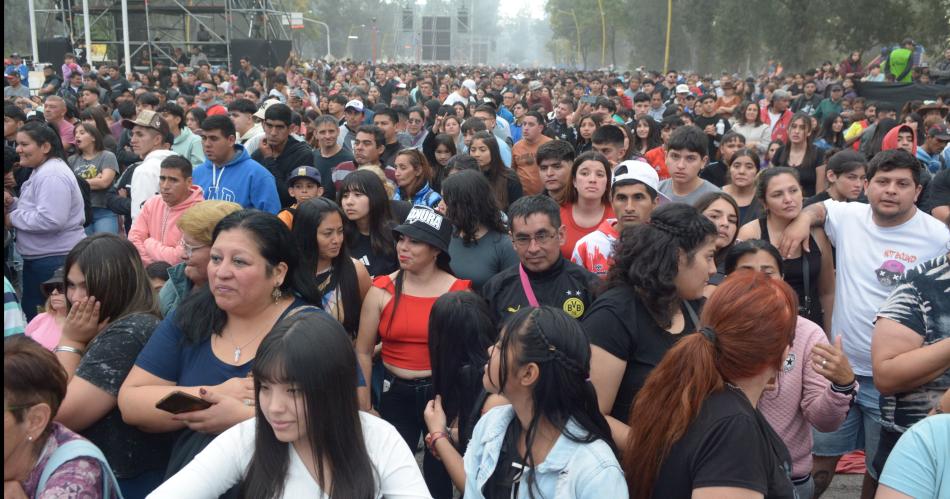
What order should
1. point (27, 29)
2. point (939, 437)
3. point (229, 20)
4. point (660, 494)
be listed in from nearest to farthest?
point (939, 437) < point (660, 494) < point (229, 20) < point (27, 29)

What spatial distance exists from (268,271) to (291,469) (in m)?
1.02

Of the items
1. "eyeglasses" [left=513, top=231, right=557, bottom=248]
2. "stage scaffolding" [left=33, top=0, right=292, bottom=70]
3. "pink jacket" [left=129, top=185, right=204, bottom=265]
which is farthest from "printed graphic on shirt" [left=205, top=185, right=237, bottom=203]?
"stage scaffolding" [left=33, top=0, right=292, bottom=70]

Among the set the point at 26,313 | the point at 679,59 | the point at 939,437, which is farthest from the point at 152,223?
the point at 679,59

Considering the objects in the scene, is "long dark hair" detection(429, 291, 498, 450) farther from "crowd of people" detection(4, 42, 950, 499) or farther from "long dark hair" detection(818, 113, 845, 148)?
"long dark hair" detection(818, 113, 845, 148)

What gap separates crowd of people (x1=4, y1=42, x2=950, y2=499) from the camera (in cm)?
245

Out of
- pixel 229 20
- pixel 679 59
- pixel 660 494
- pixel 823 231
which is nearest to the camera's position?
pixel 660 494

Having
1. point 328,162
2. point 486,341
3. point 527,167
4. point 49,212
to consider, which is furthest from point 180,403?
point 527,167

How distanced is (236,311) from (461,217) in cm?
209

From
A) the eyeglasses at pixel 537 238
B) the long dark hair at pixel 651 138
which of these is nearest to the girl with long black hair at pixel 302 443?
the eyeglasses at pixel 537 238

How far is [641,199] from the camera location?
524cm

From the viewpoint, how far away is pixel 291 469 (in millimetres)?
2443

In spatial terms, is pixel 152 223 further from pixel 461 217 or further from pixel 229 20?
pixel 229 20

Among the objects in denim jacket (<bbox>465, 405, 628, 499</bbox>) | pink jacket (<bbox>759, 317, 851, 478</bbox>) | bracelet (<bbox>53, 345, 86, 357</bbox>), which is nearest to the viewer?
denim jacket (<bbox>465, 405, 628, 499</bbox>)

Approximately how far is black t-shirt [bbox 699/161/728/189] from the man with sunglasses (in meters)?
4.98
